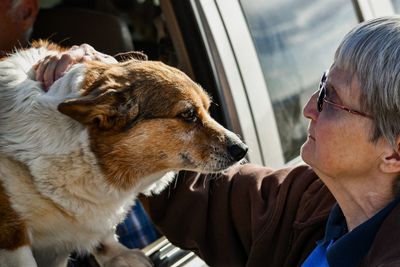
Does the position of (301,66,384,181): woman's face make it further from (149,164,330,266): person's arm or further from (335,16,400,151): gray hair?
(149,164,330,266): person's arm

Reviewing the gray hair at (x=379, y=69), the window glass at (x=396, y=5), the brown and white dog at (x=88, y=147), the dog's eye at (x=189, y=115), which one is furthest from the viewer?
the window glass at (x=396, y=5)

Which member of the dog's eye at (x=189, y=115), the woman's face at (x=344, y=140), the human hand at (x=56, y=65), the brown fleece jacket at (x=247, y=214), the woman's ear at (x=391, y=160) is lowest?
the brown fleece jacket at (x=247, y=214)

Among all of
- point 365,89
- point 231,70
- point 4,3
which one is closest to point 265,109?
point 231,70

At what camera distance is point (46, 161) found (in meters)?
2.61

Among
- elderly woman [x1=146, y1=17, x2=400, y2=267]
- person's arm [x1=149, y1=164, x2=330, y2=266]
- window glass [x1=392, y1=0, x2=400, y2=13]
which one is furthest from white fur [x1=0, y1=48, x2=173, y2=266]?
window glass [x1=392, y1=0, x2=400, y2=13]

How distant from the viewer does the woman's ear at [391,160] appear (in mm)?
2287

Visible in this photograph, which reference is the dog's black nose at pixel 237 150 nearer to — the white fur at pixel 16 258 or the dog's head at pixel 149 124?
the dog's head at pixel 149 124

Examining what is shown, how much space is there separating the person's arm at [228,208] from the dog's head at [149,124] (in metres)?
0.14

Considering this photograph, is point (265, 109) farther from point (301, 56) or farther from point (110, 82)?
point (110, 82)

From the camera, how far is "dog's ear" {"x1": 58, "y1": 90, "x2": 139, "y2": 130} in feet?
8.30

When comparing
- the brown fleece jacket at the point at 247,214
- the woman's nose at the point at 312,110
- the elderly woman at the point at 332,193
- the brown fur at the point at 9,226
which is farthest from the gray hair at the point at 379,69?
the brown fur at the point at 9,226

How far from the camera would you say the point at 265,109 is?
3.46 meters

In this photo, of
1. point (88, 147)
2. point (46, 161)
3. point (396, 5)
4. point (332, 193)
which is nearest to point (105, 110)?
point (88, 147)

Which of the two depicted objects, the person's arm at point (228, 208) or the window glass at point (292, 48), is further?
the window glass at point (292, 48)
